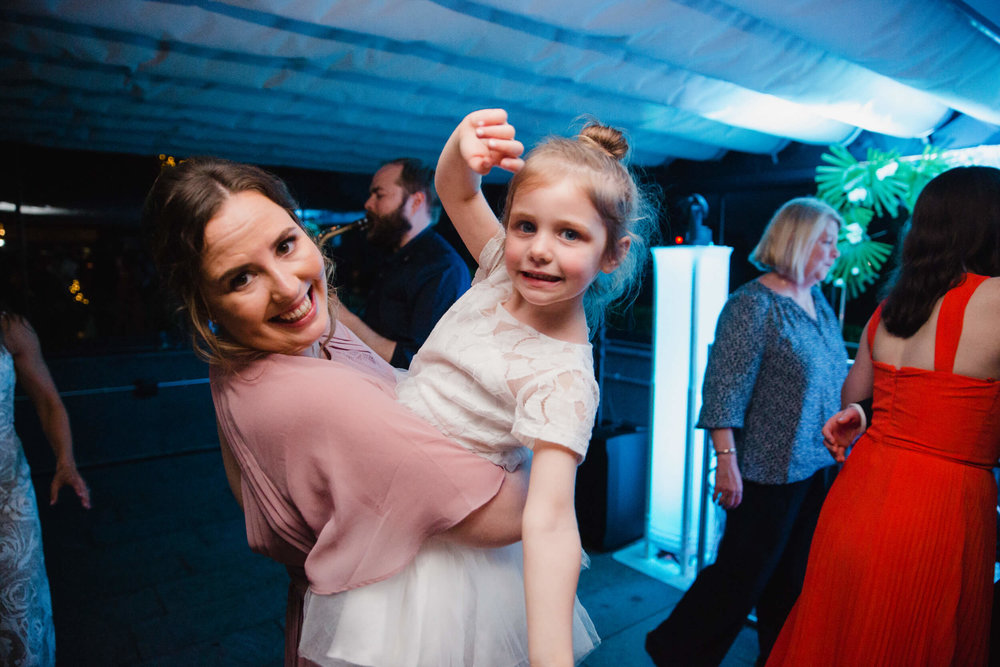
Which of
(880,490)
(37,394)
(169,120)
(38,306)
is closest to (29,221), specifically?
(38,306)

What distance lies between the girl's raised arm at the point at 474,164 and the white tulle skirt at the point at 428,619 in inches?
22.3

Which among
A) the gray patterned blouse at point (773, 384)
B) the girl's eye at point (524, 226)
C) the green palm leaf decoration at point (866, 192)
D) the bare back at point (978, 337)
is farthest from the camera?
the green palm leaf decoration at point (866, 192)

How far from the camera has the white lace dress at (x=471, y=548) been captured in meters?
0.86

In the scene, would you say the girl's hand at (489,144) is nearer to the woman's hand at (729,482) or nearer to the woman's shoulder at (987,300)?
the woman's shoulder at (987,300)

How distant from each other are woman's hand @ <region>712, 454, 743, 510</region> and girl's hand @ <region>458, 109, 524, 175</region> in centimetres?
197

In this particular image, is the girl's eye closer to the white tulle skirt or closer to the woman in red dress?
the white tulle skirt

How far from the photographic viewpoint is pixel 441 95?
2969 mm

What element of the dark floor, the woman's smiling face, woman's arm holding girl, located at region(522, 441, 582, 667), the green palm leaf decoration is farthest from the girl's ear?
the green palm leaf decoration

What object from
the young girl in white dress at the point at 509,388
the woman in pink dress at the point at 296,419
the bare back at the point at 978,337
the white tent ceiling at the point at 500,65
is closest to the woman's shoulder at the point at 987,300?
the bare back at the point at 978,337

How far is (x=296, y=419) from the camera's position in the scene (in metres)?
0.86

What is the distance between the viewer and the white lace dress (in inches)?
34.0

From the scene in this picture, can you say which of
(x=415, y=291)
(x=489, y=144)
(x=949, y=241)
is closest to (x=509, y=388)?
(x=489, y=144)

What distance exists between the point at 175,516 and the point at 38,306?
2.51 m

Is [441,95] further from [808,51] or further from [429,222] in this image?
[808,51]
